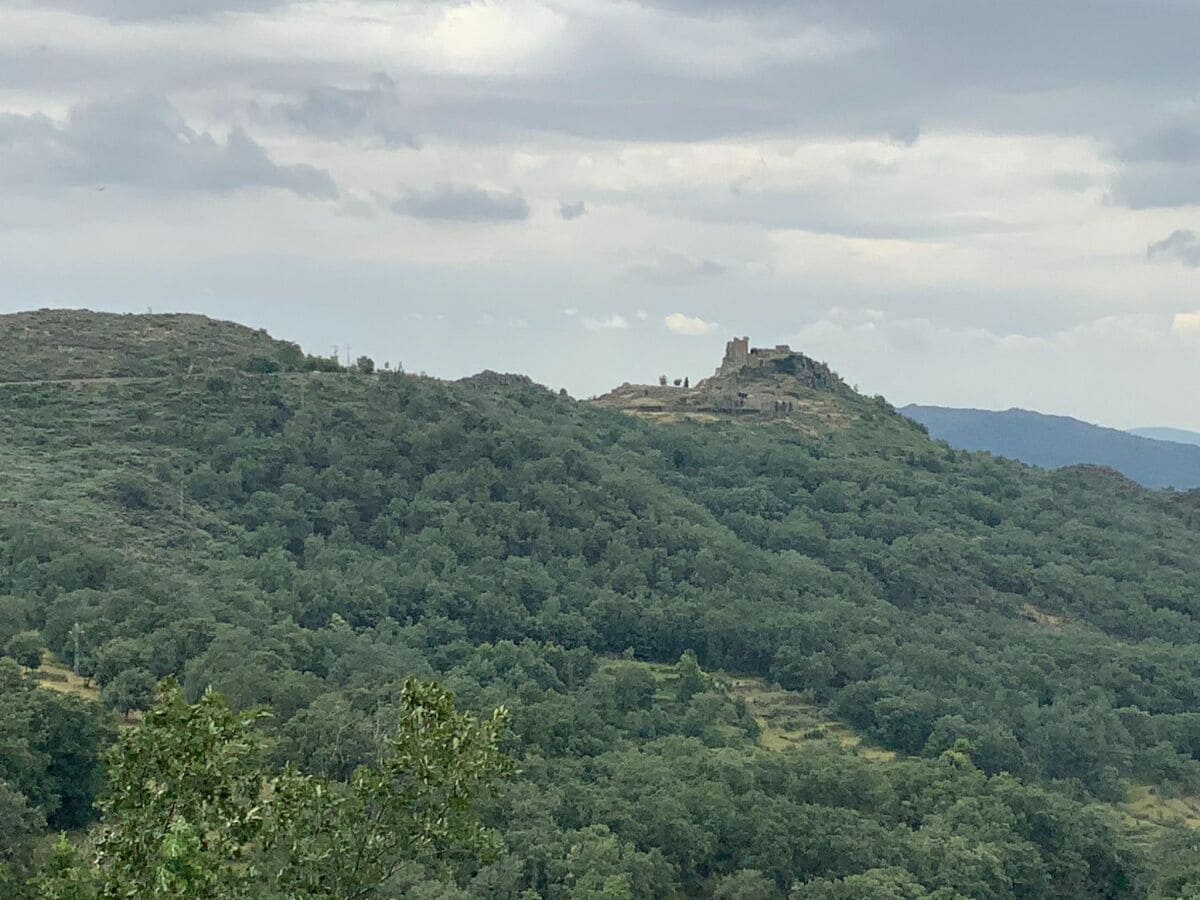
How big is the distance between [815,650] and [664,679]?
31.8ft

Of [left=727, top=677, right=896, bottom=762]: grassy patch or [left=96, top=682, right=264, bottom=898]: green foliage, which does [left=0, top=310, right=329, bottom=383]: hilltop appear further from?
[left=96, top=682, right=264, bottom=898]: green foliage

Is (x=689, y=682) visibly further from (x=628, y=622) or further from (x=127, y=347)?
(x=127, y=347)

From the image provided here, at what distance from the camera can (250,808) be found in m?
13.5

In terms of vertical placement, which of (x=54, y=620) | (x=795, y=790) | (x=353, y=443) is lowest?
(x=795, y=790)

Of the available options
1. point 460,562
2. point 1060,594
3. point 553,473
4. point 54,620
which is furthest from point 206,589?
point 1060,594

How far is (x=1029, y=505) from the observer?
9725 centimetres

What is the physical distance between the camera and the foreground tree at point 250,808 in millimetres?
12859

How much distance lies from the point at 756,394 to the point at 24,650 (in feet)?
255

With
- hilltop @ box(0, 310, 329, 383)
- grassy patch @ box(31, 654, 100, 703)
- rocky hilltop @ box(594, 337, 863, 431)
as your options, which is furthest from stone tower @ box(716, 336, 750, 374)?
grassy patch @ box(31, 654, 100, 703)

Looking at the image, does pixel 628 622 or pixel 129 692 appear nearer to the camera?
pixel 129 692

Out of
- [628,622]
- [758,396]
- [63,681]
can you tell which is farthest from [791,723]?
[758,396]

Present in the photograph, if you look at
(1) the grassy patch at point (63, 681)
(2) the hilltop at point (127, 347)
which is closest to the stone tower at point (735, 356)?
(2) the hilltop at point (127, 347)

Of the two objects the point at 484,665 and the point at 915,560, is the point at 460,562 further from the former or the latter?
the point at 915,560

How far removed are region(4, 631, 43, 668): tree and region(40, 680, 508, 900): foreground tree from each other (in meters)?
30.5
